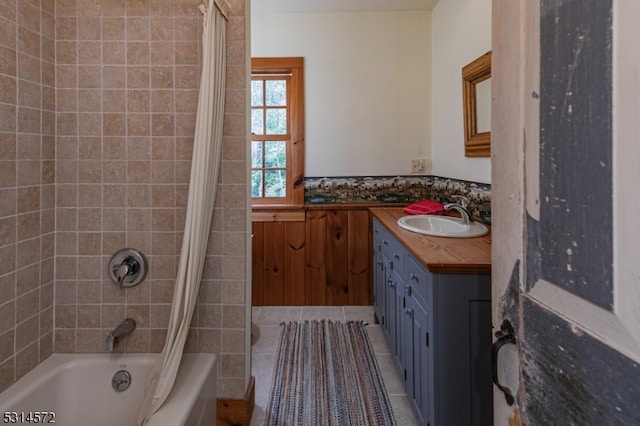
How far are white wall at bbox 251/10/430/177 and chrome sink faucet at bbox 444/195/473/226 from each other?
2.60ft

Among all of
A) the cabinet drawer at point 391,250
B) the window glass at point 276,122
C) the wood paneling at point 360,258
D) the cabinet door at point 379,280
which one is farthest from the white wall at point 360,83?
the cabinet drawer at point 391,250

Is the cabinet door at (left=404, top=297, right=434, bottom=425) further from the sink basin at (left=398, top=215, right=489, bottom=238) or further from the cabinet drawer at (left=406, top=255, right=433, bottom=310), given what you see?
the sink basin at (left=398, top=215, right=489, bottom=238)

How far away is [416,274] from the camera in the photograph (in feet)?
5.30

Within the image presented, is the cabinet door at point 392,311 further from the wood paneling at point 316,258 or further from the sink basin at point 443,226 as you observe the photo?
the wood paneling at point 316,258

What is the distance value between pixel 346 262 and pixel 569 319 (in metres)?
2.72

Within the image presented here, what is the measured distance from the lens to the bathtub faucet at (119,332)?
1494mm

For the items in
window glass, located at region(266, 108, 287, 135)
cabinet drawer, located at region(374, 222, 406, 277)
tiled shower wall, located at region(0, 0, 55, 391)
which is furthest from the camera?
window glass, located at region(266, 108, 287, 135)

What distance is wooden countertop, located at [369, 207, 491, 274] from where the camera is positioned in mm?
1357

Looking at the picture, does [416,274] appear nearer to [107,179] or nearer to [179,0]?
[107,179]

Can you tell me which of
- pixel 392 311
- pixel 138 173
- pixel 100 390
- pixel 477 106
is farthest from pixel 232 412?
pixel 477 106

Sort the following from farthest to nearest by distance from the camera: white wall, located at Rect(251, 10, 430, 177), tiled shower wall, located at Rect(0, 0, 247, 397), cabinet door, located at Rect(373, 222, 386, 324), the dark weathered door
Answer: white wall, located at Rect(251, 10, 430, 177) → cabinet door, located at Rect(373, 222, 386, 324) → tiled shower wall, located at Rect(0, 0, 247, 397) → the dark weathered door

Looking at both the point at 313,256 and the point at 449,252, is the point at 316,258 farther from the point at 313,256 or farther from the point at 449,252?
the point at 449,252

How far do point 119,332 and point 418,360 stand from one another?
1.33 metres

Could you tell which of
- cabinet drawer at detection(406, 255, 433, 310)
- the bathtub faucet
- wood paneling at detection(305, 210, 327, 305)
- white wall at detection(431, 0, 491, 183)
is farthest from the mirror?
the bathtub faucet
